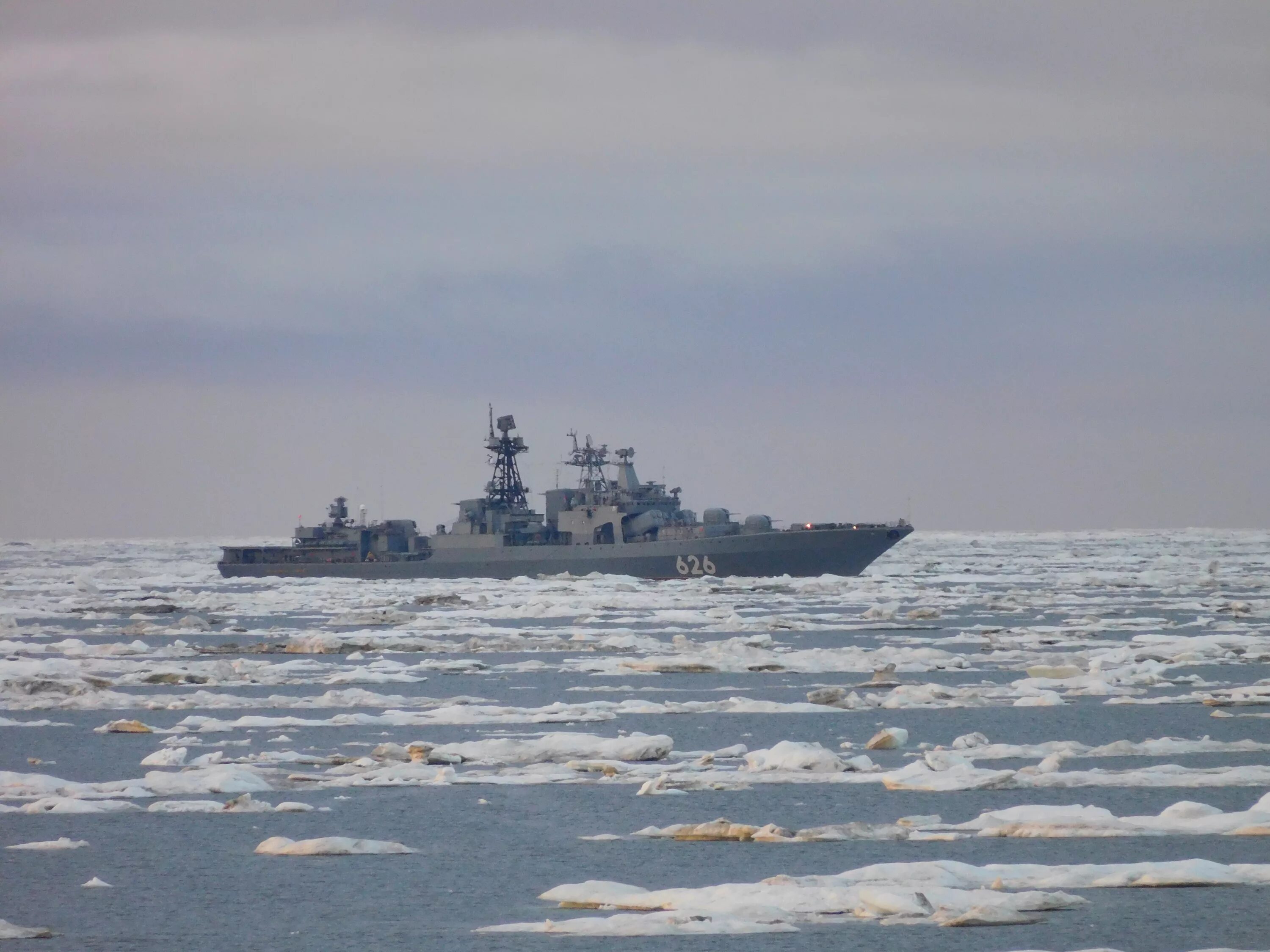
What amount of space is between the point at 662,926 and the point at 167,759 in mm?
9585

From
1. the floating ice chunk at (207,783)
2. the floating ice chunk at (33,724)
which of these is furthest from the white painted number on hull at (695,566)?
the floating ice chunk at (207,783)

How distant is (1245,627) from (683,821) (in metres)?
27.5

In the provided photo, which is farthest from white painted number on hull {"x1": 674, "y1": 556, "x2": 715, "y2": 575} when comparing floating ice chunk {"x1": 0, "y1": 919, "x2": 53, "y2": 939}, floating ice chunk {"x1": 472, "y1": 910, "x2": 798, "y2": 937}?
floating ice chunk {"x1": 0, "y1": 919, "x2": 53, "y2": 939}

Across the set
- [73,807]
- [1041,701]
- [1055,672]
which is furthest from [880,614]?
[73,807]

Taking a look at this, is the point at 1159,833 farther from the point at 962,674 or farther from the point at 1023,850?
the point at 962,674

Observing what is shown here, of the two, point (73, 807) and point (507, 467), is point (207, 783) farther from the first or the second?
point (507, 467)

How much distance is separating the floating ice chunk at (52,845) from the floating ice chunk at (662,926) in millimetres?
4831

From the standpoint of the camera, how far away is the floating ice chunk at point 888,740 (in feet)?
64.3

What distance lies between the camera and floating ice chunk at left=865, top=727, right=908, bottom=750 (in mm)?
19594

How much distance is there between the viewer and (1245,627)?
38656mm

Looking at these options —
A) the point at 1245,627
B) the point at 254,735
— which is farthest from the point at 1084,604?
the point at 254,735

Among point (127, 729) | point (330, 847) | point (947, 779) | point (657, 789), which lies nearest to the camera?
point (330, 847)

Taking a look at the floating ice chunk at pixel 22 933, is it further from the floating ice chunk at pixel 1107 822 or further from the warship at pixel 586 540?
the warship at pixel 586 540

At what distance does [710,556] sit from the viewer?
6538cm
